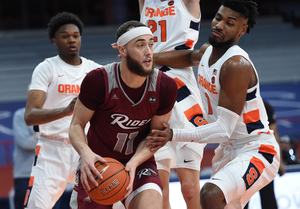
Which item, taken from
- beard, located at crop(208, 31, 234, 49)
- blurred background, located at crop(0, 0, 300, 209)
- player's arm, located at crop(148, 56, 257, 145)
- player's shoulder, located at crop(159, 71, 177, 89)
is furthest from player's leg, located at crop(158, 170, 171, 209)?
blurred background, located at crop(0, 0, 300, 209)

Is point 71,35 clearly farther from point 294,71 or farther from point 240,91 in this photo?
point 294,71

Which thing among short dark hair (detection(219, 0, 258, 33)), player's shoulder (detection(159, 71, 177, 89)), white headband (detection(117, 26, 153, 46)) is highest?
short dark hair (detection(219, 0, 258, 33))

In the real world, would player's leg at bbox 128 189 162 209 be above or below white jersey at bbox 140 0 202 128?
below

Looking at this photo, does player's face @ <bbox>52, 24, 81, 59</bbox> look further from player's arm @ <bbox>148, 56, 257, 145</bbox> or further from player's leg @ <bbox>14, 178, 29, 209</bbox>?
player's leg @ <bbox>14, 178, 29, 209</bbox>

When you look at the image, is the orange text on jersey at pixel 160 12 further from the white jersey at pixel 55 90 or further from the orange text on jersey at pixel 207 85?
the white jersey at pixel 55 90

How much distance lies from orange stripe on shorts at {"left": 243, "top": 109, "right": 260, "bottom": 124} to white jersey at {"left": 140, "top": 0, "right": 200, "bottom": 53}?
4.39ft

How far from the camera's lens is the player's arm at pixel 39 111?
4.66 meters

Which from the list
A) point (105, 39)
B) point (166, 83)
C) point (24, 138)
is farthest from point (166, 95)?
point (105, 39)

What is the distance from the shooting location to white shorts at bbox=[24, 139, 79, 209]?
487 cm

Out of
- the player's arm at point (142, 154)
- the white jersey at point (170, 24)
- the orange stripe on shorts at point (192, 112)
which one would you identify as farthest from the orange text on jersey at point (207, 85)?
the white jersey at point (170, 24)

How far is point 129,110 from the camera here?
12.3 ft

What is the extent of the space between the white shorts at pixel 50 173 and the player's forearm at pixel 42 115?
1.36 ft

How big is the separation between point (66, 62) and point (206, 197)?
8.57 feet

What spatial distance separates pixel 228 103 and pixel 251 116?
33 centimetres
